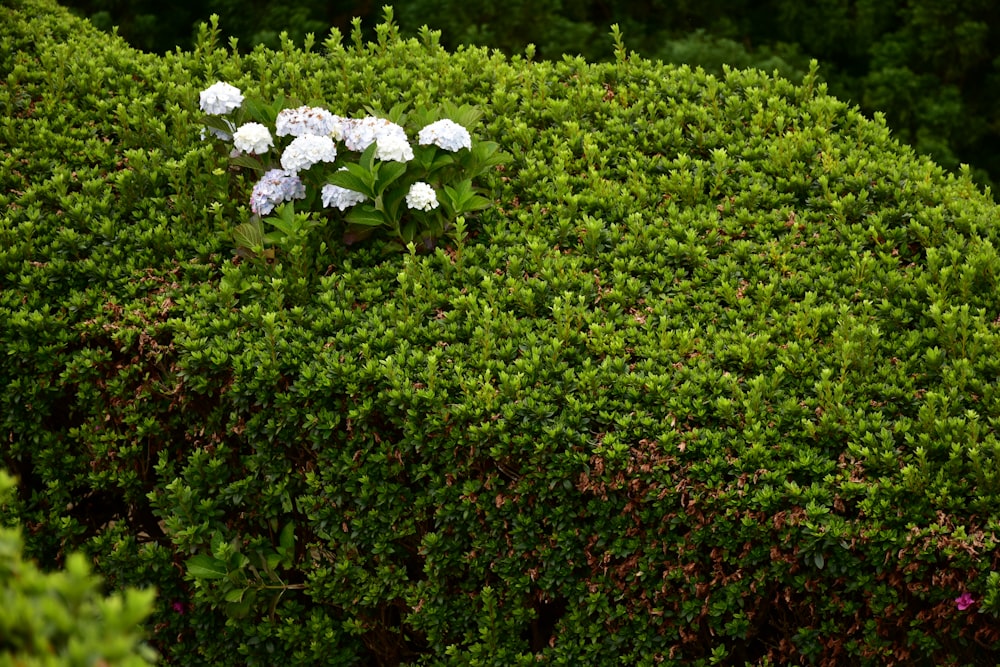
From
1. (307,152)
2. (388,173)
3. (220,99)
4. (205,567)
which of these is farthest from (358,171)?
(205,567)

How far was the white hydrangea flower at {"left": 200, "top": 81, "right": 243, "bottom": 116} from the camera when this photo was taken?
13.8 ft

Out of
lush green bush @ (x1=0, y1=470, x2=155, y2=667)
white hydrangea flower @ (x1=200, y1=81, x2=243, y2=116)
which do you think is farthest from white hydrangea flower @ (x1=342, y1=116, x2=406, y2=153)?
lush green bush @ (x1=0, y1=470, x2=155, y2=667)

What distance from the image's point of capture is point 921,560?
2922mm

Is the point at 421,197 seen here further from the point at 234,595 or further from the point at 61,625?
the point at 61,625

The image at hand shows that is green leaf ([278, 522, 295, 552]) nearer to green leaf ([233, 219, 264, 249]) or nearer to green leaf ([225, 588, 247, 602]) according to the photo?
green leaf ([225, 588, 247, 602])

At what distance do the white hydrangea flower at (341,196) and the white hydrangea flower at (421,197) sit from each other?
0.18m

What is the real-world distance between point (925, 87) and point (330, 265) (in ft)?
20.4

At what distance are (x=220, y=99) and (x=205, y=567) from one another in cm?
194

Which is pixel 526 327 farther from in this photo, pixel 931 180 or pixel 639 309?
pixel 931 180

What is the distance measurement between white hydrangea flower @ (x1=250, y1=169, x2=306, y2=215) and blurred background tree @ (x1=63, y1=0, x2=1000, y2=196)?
13.5 feet

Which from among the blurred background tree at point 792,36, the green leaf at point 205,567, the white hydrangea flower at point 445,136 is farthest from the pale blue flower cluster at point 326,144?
the blurred background tree at point 792,36

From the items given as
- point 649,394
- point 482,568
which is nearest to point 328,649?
point 482,568

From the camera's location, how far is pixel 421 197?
3.89m

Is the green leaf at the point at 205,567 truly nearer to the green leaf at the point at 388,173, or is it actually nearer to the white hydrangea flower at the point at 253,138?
the green leaf at the point at 388,173
